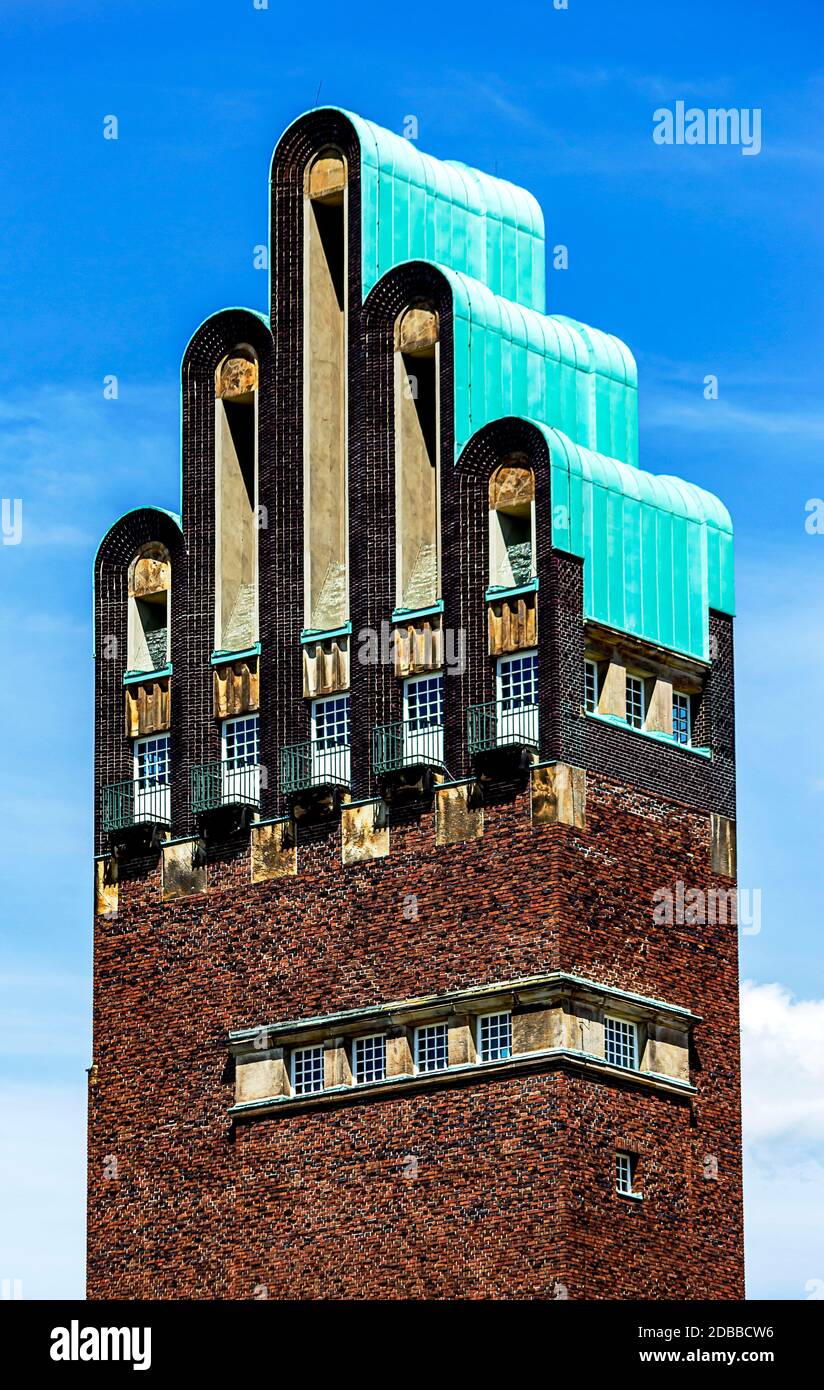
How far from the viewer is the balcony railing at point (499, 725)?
3529 inches

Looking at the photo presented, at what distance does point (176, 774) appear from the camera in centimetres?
9612

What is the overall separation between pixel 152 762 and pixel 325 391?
34.1 ft

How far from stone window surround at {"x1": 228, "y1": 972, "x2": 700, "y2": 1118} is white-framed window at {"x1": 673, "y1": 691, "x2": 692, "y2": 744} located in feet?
24.3

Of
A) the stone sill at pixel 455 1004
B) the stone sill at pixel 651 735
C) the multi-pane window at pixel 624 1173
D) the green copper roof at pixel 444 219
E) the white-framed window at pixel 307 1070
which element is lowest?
the multi-pane window at pixel 624 1173

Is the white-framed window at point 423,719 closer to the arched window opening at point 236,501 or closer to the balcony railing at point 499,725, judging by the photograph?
the balcony railing at point 499,725

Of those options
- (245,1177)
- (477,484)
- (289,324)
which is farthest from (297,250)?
(245,1177)

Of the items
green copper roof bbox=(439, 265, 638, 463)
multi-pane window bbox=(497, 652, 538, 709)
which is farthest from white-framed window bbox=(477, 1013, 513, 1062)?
green copper roof bbox=(439, 265, 638, 463)

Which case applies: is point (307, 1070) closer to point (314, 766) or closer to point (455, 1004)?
point (455, 1004)

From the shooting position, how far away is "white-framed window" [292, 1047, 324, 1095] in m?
91.4

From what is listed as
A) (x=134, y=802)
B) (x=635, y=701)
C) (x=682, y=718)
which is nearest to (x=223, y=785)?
(x=134, y=802)

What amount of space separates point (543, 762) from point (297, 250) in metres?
16.3

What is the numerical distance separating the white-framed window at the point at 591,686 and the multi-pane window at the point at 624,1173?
10.7m

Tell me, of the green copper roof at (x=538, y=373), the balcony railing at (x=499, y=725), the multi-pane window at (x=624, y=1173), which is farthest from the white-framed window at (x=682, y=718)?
the multi-pane window at (x=624, y=1173)

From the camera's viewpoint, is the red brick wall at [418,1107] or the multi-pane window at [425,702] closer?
the red brick wall at [418,1107]
